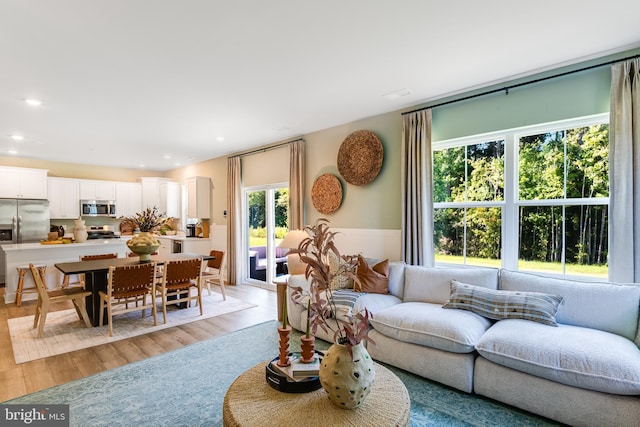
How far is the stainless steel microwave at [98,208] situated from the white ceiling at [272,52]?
12.6 feet

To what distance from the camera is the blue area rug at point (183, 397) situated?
214 centimetres

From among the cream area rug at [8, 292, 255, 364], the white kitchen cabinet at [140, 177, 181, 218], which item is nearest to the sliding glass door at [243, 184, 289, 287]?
the cream area rug at [8, 292, 255, 364]

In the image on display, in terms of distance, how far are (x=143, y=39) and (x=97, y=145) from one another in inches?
179

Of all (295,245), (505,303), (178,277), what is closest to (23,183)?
(178,277)

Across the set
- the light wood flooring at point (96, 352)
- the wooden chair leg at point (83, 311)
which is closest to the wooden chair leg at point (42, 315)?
the light wood flooring at point (96, 352)

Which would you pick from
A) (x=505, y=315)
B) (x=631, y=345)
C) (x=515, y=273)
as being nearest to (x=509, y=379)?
(x=505, y=315)

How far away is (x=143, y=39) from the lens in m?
2.42

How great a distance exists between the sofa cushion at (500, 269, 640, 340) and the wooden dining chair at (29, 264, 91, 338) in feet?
16.5

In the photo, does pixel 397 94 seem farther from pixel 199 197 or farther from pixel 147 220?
pixel 147 220

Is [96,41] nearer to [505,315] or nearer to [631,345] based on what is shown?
[505,315]

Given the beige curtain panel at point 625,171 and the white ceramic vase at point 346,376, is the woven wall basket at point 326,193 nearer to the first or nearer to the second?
the beige curtain panel at point 625,171

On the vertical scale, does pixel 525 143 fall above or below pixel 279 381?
above

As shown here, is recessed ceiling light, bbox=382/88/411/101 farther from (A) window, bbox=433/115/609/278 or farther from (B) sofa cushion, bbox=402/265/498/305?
(B) sofa cushion, bbox=402/265/498/305

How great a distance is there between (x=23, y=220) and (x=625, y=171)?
9.99m
